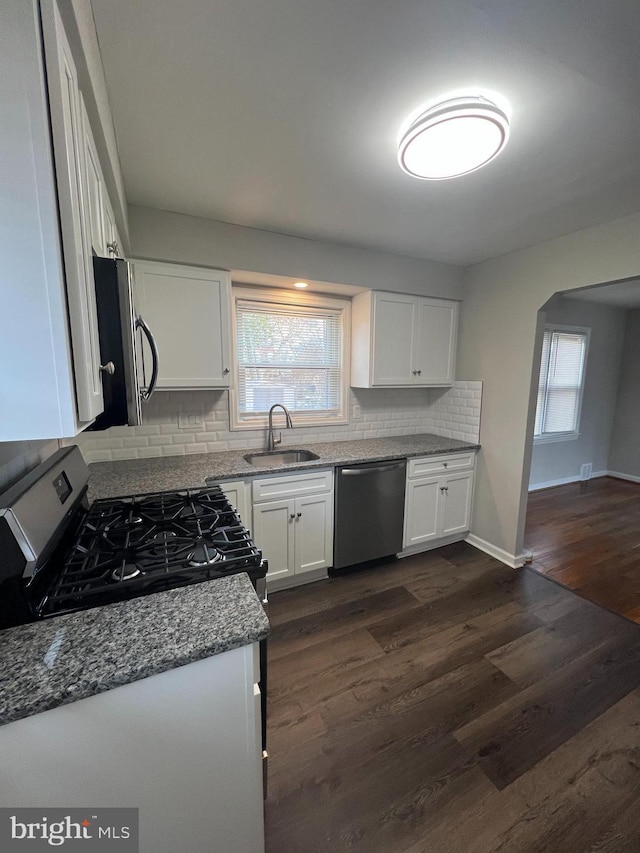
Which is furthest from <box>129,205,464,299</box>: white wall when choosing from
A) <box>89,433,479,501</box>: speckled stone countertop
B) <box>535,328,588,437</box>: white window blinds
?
<box>535,328,588,437</box>: white window blinds

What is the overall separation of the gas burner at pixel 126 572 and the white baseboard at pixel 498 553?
9.25 ft

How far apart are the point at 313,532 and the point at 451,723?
4.06 ft

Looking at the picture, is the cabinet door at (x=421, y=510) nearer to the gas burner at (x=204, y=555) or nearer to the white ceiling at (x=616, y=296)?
the gas burner at (x=204, y=555)

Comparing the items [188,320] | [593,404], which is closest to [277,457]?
[188,320]

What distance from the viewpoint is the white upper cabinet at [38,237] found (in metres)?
0.58

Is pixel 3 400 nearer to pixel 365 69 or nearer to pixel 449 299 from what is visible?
pixel 365 69

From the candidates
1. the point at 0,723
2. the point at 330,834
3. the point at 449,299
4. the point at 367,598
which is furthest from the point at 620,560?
the point at 0,723

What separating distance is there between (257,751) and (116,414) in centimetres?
100

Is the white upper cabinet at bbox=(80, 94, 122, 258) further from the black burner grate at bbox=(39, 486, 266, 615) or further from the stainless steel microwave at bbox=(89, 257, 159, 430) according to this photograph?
the black burner grate at bbox=(39, 486, 266, 615)

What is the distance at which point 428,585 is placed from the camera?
2.46 m

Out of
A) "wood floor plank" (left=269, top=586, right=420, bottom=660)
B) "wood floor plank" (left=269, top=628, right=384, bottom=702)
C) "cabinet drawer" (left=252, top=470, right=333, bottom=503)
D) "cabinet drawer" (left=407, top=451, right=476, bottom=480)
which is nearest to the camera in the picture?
"wood floor plank" (left=269, top=628, right=384, bottom=702)

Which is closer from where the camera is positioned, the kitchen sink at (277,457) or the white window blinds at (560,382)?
the kitchen sink at (277,457)

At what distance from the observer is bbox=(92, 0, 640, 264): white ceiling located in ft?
3.01

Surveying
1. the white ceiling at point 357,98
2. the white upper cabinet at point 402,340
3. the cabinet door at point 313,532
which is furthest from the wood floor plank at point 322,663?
the white ceiling at point 357,98
